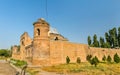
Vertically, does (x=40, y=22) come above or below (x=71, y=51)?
above

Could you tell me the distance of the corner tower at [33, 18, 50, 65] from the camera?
27609mm

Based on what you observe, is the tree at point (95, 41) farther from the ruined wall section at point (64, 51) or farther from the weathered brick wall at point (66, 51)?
the ruined wall section at point (64, 51)

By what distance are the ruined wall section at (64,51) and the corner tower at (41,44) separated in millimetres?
968

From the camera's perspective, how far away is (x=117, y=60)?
31203mm

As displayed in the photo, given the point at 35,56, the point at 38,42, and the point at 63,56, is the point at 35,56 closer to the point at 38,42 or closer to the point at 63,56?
the point at 38,42

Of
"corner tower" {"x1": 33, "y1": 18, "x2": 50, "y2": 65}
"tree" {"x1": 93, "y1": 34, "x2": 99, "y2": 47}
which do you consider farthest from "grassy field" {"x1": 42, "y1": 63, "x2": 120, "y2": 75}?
"tree" {"x1": 93, "y1": 34, "x2": 99, "y2": 47}

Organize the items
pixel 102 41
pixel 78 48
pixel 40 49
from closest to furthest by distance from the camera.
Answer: pixel 40 49, pixel 78 48, pixel 102 41

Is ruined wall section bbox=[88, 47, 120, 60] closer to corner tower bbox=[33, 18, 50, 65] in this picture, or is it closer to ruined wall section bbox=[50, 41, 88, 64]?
ruined wall section bbox=[50, 41, 88, 64]

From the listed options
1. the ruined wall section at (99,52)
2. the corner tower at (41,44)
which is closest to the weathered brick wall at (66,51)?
the ruined wall section at (99,52)

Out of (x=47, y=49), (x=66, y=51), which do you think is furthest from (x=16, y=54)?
(x=47, y=49)

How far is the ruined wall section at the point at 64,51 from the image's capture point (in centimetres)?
2884

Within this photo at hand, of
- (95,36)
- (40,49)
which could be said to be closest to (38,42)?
(40,49)

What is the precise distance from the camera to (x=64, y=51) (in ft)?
98.6

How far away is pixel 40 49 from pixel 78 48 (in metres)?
7.51
